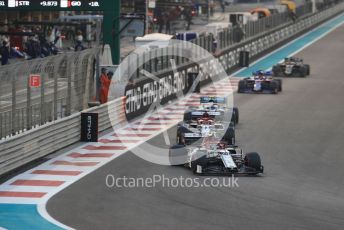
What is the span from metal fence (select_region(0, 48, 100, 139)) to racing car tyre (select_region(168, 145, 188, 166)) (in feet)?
10.6

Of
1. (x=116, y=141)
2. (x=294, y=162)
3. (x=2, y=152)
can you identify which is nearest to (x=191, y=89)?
(x=116, y=141)

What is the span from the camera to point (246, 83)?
Result: 119 feet

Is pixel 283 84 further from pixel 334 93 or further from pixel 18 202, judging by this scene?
pixel 18 202

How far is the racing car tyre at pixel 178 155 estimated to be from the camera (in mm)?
19719

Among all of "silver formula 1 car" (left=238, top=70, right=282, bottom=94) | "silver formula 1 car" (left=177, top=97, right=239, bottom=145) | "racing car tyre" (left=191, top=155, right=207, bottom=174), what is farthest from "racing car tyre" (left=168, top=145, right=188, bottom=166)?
"silver formula 1 car" (left=238, top=70, right=282, bottom=94)

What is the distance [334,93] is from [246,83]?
12.3ft

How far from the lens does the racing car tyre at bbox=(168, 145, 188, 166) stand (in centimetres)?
1972

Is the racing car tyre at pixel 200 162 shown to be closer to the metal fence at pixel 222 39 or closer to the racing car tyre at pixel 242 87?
the metal fence at pixel 222 39

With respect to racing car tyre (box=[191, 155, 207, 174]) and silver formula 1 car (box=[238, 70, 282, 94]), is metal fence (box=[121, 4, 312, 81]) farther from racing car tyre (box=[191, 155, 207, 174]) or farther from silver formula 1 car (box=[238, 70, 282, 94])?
racing car tyre (box=[191, 155, 207, 174])

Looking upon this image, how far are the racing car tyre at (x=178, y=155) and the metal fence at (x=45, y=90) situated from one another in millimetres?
3218

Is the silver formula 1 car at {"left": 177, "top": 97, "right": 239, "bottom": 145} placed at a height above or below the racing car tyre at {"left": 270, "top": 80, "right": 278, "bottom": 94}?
above

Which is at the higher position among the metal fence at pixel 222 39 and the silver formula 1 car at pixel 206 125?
the metal fence at pixel 222 39

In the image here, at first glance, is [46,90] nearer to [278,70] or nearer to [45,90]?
[45,90]

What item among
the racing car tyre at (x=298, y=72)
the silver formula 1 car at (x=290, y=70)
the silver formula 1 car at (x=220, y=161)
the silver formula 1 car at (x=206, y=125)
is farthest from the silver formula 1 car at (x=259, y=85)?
the silver formula 1 car at (x=220, y=161)
